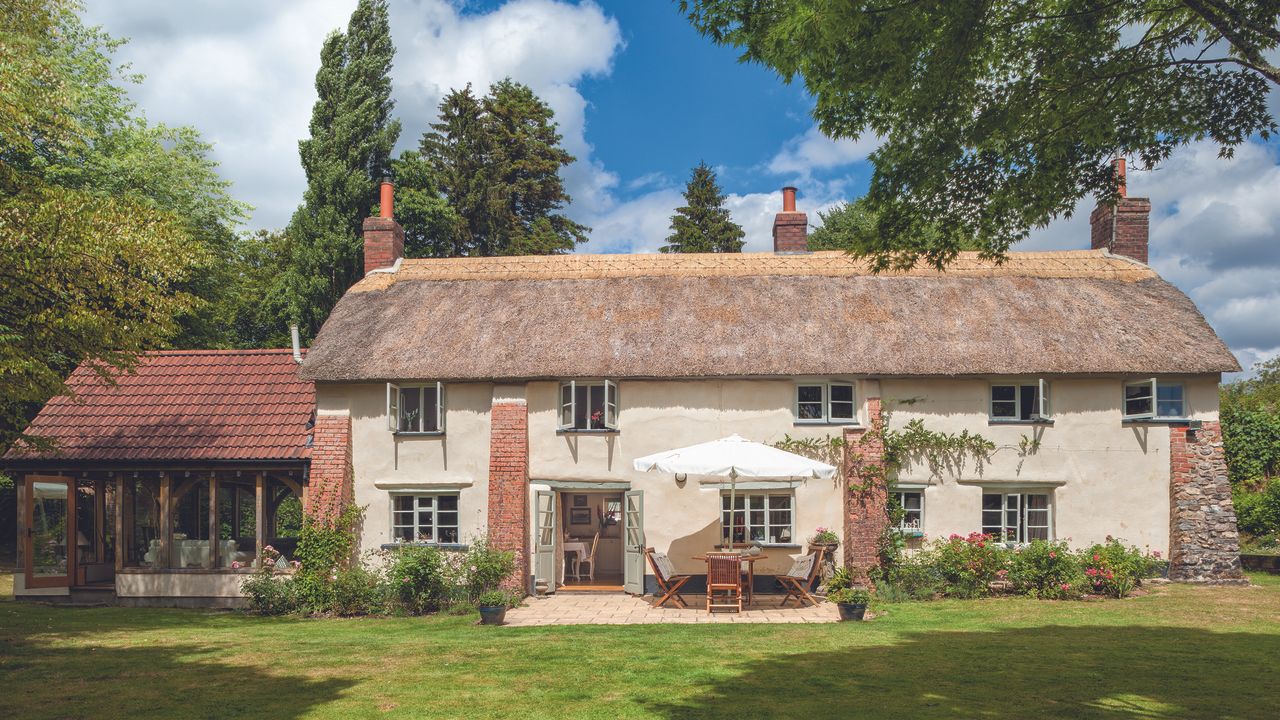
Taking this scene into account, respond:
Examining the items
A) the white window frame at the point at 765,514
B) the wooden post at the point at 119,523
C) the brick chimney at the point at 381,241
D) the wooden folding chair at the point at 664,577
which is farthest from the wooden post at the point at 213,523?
the white window frame at the point at 765,514

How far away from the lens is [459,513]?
17250 mm

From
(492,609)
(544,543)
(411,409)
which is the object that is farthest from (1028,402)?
(411,409)

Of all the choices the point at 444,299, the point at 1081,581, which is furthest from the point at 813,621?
the point at 444,299

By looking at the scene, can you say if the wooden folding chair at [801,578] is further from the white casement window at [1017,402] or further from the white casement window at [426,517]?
the white casement window at [426,517]

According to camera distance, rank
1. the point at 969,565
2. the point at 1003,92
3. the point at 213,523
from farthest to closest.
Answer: the point at 213,523
the point at 969,565
the point at 1003,92

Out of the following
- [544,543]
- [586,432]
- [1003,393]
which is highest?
[1003,393]

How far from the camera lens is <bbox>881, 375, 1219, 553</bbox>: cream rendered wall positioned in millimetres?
16906

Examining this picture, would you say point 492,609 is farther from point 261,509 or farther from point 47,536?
point 47,536

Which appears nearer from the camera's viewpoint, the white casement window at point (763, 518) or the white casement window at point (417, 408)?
the white casement window at point (763, 518)

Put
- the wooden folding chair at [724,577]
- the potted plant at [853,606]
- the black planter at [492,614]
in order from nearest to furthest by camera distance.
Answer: the potted plant at [853,606], the black planter at [492,614], the wooden folding chair at [724,577]

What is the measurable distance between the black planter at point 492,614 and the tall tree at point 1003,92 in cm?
845

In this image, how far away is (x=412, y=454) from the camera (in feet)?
57.3

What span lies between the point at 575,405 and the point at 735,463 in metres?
4.35

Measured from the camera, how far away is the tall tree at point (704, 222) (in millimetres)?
38219
